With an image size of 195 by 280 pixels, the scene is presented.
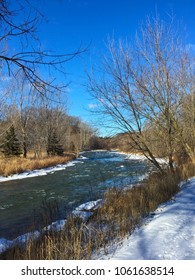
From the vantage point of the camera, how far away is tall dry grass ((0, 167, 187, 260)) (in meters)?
3.24

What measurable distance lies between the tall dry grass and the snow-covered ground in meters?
0.24

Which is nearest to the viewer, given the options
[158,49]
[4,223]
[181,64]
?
[4,223]

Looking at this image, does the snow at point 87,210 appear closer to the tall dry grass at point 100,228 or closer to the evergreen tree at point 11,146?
the tall dry grass at point 100,228

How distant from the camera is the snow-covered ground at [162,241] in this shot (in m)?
2.99

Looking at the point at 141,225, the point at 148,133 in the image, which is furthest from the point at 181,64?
the point at 141,225

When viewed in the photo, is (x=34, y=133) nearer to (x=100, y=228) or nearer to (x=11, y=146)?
(x=11, y=146)

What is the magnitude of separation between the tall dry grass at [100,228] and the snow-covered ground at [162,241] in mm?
239

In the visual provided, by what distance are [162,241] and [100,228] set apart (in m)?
1.59

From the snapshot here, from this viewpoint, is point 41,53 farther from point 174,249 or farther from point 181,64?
point 181,64

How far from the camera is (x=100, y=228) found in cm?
470

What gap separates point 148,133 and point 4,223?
635cm

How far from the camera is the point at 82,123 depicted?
83.6 m

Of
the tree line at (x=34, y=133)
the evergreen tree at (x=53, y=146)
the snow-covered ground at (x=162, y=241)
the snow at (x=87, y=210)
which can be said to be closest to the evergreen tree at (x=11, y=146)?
the tree line at (x=34, y=133)

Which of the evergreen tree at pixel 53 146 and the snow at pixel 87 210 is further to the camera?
the evergreen tree at pixel 53 146
